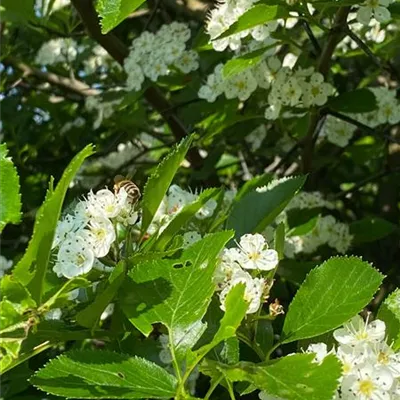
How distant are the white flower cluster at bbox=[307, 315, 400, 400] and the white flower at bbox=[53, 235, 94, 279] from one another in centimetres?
28

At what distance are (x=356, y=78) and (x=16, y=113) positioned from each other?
1.02m

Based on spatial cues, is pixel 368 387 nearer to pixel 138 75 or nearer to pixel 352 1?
pixel 352 1

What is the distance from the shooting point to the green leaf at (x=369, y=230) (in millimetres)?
1818

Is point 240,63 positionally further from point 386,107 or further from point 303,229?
point 386,107

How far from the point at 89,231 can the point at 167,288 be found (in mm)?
149

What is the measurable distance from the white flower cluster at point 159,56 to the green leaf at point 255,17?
622 millimetres

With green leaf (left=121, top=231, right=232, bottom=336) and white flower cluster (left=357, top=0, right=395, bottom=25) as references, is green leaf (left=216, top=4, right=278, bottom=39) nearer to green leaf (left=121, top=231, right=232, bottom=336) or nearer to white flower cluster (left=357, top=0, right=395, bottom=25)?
white flower cluster (left=357, top=0, right=395, bottom=25)

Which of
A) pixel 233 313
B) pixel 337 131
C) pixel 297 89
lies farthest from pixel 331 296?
pixel 337 131

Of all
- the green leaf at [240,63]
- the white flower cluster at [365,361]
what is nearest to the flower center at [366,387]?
the white flower cluster at [365,361]

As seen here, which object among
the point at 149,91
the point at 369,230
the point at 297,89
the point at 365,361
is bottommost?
the point at 369,230

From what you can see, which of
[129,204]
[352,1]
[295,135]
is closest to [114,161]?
[295,135]

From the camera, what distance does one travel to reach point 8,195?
87 cm

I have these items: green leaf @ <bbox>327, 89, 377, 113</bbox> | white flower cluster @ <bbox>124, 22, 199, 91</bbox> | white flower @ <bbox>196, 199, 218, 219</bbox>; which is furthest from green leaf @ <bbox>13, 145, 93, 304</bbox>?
white flower cluster @ <bbox>124, 22, 199, 91</bbox>

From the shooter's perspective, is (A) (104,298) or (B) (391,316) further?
(B) (391,316)
